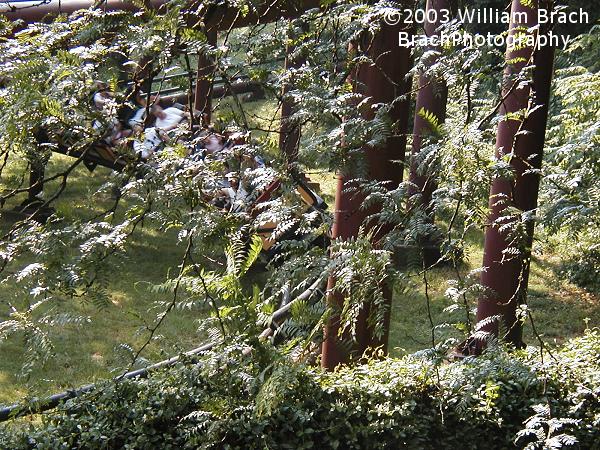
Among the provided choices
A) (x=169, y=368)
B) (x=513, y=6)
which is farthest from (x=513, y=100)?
(x=169, y=368)

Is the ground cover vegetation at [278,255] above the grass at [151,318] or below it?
above

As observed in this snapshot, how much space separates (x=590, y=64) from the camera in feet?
38.5

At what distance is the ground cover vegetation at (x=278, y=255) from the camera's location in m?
3.69

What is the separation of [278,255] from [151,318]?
5.76 meters

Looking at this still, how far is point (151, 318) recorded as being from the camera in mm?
9805

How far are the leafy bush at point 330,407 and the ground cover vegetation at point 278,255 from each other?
0.01 meters

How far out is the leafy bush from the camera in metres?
4.54

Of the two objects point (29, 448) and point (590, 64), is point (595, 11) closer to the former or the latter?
point (590, 64)

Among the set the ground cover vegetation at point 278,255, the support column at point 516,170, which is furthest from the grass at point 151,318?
the ground cover vegetation at point 278,255

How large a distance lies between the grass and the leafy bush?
93.4 inches

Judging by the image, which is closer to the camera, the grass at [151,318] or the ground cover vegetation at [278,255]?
the ground cover vegetation at [278,255]

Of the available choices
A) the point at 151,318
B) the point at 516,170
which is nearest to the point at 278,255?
the point at 516,170

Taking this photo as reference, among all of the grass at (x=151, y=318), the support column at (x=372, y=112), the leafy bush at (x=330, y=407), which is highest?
the support column at (x=372, y=112)

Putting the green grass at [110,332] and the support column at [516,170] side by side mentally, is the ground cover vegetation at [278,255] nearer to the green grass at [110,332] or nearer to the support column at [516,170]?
the support column at [516,170]
